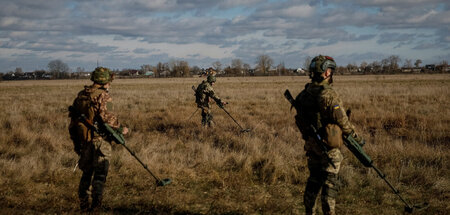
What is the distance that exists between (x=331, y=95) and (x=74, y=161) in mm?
5505

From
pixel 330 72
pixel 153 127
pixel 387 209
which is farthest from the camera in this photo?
pixel 153 127

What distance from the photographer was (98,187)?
418 centimetres

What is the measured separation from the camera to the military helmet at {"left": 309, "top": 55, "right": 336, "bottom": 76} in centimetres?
360

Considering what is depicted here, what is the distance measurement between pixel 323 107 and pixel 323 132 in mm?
273

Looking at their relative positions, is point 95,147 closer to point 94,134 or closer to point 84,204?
point 94,134

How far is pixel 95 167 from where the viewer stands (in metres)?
4.18

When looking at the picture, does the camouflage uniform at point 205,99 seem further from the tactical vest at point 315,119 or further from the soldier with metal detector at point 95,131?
the tactical vest at point 315,119

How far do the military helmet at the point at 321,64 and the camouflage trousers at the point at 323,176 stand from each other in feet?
2.65

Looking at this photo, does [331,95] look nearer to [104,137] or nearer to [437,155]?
[104,137]

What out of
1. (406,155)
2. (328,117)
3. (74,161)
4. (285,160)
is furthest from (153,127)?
(328,117)

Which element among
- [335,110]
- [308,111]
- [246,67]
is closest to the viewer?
[335,110]

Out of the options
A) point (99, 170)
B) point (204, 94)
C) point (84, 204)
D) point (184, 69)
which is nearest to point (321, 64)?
point (99, 170)

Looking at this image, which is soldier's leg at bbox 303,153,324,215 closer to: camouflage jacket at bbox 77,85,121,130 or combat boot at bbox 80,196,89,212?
camouflage jacket at bbox 77,85,121,130

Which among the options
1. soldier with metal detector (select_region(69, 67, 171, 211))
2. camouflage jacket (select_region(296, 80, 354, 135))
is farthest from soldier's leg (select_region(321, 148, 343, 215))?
soldier with metal detector (select_region(69, 67, 171, 211))
